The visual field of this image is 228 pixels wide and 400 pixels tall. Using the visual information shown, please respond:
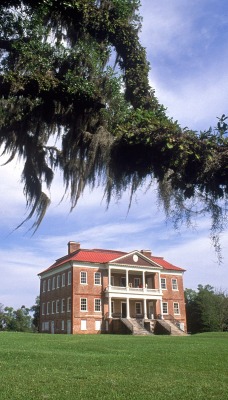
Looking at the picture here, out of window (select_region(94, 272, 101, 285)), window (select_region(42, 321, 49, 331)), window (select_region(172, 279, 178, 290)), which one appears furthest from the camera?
window (select_region(172, 279, 178, 290))

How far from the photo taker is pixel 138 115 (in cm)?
544

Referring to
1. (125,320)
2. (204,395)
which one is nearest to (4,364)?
(204,395)

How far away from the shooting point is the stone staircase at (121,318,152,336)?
126 feet

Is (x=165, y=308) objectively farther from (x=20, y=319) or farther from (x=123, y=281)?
(x=20, y=319)

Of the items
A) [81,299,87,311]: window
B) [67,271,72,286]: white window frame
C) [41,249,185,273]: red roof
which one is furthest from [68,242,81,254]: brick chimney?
[81,299,87,311]: window

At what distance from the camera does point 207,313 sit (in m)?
50.2

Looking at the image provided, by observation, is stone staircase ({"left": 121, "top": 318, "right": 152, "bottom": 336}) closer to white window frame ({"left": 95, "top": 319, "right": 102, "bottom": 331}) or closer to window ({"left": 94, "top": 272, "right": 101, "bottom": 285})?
white window frame ({"left": 95, "top": 319, "right": 102, "bottom": 331})

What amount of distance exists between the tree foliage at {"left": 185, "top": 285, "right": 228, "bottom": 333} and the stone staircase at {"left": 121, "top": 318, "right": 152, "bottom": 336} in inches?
448

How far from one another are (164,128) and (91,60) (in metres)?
2.31

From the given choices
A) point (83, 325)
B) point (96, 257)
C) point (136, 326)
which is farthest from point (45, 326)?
point (136, 326)

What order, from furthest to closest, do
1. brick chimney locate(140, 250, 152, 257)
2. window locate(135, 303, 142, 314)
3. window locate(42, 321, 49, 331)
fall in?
brick chimney locate(140, 250, 152, 257)
window locate(42, 321, 49, 331)
window locate(135, 303, 142, 314)

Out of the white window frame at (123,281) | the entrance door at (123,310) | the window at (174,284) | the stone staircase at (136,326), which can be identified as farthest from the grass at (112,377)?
the window at (174,284)

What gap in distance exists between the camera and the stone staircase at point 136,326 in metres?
38.5

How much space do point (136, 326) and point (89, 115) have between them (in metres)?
36.9
